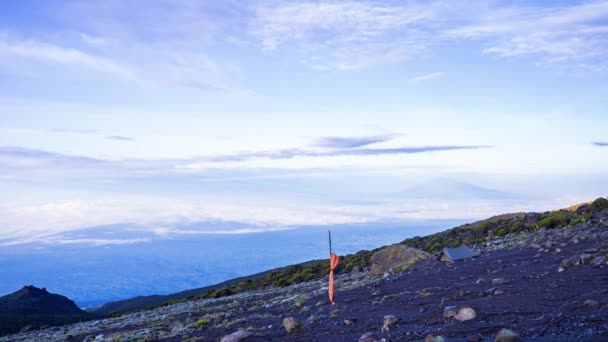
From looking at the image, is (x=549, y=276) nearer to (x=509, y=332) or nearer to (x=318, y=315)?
(x=318, y=315)

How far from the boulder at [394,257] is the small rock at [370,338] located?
55.5 ft

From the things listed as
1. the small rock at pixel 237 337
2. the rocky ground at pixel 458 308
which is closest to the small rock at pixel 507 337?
the rocky ground at pixel 458 308

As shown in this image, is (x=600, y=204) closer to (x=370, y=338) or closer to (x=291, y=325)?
(x=291, y=325)

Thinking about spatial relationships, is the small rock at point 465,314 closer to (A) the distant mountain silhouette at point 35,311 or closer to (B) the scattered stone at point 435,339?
(B) the scattered stone at point 435,339

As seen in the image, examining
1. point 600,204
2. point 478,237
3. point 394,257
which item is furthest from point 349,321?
point 600,204

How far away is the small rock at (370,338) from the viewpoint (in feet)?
34.5

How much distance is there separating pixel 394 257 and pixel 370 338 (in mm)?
18555

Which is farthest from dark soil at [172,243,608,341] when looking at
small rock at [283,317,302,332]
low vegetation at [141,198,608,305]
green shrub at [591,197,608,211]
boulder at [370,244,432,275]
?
green shrub at [591,197,608,211]

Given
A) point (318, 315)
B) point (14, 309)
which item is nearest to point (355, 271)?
point (318, 315)

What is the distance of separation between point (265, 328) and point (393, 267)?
548 inches

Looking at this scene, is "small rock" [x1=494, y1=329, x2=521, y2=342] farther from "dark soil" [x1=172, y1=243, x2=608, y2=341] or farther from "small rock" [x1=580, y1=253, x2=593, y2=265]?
"small rock" [x1=580, y1=253, x2=593, y2=265]

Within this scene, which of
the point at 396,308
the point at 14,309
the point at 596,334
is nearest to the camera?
the point at 596,334

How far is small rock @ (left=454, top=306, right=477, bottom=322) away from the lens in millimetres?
10945

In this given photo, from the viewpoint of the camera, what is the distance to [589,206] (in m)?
39.9
